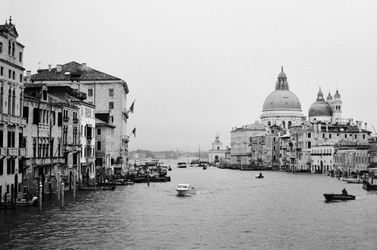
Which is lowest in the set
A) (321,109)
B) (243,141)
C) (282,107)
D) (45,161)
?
(45,161)

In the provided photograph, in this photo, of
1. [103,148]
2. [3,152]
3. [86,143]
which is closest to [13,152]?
[3,152]

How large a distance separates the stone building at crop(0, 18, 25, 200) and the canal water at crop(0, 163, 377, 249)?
8.13 feet

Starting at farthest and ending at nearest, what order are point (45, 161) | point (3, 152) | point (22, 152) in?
point (45, 161), point (22, 152), point (3, 152)

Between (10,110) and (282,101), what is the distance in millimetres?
143413

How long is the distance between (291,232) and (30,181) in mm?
18400

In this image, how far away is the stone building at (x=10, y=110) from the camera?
38.0m

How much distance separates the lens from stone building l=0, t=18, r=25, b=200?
3797 cm

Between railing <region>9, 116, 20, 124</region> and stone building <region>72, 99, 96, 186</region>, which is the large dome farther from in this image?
railing <region>9, 116, 20, 124</region>

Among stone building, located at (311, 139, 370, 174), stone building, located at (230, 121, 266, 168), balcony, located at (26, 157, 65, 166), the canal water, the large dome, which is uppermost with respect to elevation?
the large dome

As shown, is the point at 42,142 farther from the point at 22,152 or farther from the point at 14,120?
the point at 14,120

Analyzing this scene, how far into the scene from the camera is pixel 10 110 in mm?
39188

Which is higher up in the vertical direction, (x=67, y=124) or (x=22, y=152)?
(x=67, y=124)

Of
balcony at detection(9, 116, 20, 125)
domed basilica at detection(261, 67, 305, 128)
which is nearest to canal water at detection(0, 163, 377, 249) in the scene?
balcony at detection(9, 116, 20, 125)

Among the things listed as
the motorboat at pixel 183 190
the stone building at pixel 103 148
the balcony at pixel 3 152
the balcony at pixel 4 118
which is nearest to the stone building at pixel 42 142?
the balcony at pixel 3 152
